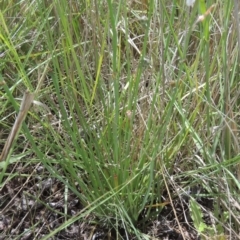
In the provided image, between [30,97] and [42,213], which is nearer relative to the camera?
[30,97]

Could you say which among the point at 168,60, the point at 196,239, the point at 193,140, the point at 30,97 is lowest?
the point at 196,239

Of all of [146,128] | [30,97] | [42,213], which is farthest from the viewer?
[42,213]

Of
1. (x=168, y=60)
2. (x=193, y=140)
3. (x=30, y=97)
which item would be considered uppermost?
(x=30, y=97)

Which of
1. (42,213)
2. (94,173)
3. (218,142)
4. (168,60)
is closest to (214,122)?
(218,142)

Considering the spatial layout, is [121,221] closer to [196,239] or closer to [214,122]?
[196,239]

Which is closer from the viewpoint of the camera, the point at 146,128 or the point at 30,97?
the point at 30,97

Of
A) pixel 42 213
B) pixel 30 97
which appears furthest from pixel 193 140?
pixel 30 97

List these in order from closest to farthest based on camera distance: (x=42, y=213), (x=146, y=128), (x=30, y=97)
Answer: (x=30, y=97), (x=146, y=128), (x=42, y=213)

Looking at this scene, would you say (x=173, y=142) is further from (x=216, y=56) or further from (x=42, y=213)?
(x=42, y=213)

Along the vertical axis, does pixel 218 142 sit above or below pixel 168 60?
below
